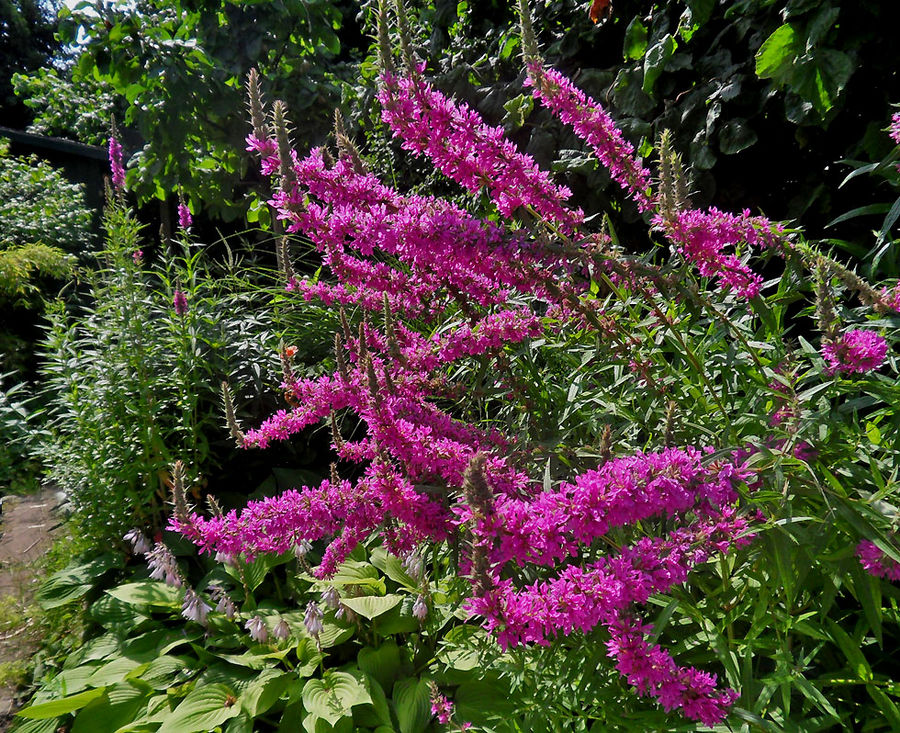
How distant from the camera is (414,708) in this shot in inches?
77.7

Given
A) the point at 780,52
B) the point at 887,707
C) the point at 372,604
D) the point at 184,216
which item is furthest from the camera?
the point at 184,216

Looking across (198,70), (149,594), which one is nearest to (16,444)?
(149,594)

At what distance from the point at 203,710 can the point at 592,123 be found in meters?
2.03

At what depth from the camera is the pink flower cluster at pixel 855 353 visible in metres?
1.21

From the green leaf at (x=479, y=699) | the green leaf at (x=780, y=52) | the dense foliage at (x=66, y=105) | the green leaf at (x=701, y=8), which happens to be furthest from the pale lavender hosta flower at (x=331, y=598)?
the dense foliage at (x=66, y=105)

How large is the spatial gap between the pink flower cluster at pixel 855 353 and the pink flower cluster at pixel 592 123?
19.1 inches

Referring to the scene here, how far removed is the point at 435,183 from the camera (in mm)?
4609

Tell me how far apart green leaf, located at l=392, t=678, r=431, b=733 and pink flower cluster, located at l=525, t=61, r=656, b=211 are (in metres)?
1.47

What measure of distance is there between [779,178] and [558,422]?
198cm

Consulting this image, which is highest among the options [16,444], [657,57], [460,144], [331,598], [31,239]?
[31,239]

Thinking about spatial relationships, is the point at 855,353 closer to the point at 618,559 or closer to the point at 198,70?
the point at 618,559

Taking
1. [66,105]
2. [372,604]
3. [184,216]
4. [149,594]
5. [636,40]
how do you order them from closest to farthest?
[372,604] → [149,594] → [636,40] → [184,216] → [66,105]

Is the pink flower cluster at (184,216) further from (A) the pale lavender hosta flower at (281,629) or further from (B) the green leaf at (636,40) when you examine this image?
(B) the green leaf at (636,40)

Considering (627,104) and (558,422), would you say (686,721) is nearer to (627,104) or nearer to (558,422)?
(558,422)
